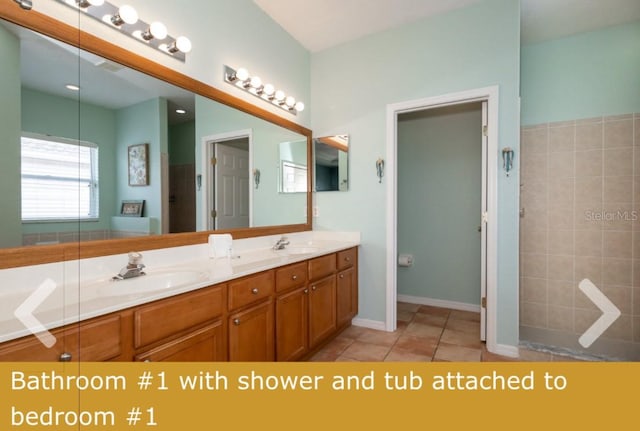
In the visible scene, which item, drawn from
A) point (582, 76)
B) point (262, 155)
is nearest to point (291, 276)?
point (262, 155)

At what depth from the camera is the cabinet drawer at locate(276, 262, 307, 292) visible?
5.85ft

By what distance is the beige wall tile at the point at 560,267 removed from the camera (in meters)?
2.60

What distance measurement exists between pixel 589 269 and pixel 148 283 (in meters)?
3.23

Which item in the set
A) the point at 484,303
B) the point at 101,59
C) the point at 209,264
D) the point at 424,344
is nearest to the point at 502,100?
the point at 484,303

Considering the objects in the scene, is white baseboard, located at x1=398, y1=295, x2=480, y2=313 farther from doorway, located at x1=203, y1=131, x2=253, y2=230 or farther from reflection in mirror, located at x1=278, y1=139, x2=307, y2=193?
doorway, located at x1=203, y1=131, x2=253, y2=230

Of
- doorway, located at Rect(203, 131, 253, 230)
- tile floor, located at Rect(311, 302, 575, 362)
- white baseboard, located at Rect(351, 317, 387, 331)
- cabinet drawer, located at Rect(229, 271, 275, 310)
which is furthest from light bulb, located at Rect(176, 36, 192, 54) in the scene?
white baseboard, located at Rect(351, 317, 387, 331)

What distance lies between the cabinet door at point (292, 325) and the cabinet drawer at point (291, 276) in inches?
1.9

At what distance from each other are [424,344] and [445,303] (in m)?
1.13

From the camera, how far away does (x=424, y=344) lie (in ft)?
8.04

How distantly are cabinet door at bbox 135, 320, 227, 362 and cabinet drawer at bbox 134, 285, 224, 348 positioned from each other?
0.14ft

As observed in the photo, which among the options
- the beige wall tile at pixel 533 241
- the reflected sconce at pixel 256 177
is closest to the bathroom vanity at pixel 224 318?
the reflected sconce at pixel 256 177

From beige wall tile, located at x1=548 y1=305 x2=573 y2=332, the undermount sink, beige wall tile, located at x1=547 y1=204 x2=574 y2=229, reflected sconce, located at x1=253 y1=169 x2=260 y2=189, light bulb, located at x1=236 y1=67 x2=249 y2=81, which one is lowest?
beige wall tile, located at x1=548 y1=305 x2=573 y2=332

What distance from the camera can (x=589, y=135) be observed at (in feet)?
8.21
